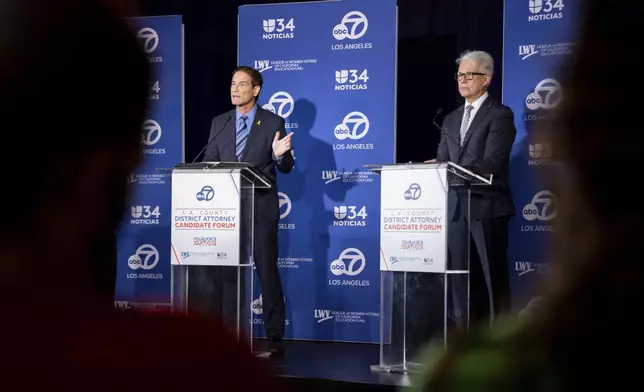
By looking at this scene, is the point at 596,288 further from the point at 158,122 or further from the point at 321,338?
the point at 158,122

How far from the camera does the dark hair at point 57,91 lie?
0.58 m

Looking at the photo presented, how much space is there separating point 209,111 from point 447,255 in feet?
11.2

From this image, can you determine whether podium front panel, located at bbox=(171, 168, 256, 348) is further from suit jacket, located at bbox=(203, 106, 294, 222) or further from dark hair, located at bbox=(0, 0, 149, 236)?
dark hair, located at bbox=(0, 0, 149, 236)

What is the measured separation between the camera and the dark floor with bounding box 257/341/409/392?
4.26 metres

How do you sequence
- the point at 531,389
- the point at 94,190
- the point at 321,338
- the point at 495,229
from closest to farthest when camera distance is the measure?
1. the point at 531,389
2. the point at 94,190
3. the point at 495,229
4. the point at 321,338

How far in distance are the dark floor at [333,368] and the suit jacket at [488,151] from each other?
48.2 inches

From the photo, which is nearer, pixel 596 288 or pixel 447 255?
pixel 596 288

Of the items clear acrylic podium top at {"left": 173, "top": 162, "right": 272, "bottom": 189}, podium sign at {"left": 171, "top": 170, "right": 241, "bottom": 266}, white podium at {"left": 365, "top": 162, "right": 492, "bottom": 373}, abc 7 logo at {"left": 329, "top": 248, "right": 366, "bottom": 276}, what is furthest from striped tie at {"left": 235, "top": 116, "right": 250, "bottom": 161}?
white podium at {"left": 365, "top": 162, "right": 492, "bottom": 373}

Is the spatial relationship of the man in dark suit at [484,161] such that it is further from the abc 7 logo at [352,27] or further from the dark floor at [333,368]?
the abc 7 logo at [352,27]

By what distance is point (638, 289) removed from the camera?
54cm

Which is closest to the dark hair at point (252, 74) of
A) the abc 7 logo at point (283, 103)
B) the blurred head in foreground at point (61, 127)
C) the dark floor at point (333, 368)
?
the abc 7 logo at point (283, 103)

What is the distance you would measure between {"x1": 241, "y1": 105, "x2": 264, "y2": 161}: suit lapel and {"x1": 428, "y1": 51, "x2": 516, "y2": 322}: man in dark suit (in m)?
1.36

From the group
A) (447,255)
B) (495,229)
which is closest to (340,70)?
(495,229)

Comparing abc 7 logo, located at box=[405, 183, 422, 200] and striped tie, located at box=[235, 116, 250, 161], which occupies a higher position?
striped tie, located at box=[235, 116, 250, 161]
